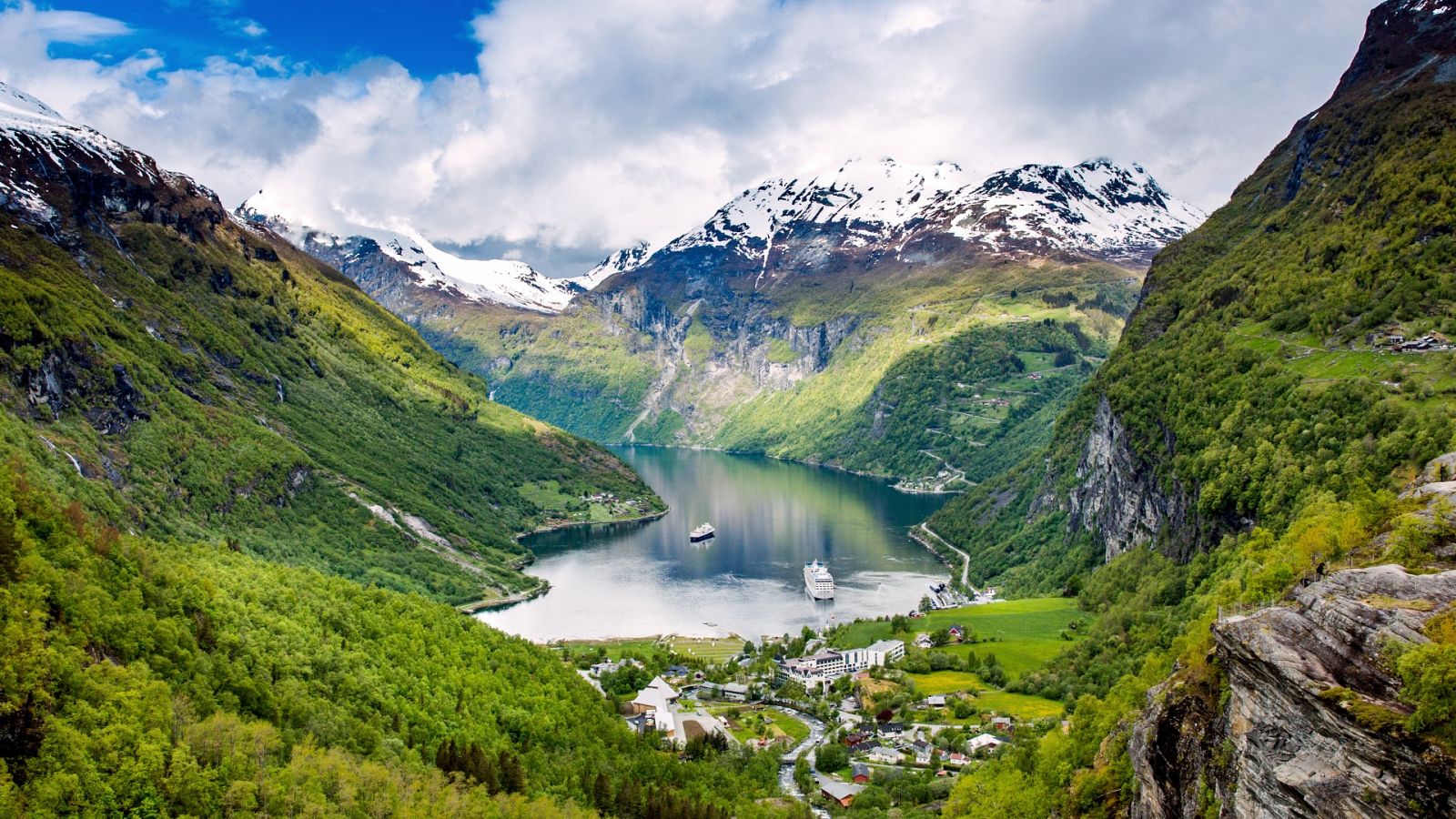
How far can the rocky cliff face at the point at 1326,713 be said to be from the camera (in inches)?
687

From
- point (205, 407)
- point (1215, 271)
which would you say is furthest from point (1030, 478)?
point (205, 407)

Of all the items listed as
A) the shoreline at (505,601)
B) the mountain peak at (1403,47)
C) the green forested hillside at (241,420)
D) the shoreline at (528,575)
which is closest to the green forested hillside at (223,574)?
the green forested hillside at (241,420)

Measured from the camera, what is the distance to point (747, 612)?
112 meters

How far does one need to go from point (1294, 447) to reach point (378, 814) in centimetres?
6181

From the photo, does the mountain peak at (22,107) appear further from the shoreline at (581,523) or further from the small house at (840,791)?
Answer: the small house at (840,791)

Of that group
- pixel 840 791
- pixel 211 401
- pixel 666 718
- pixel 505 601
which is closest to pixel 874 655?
pixel 666 718

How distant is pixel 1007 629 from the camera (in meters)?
89.6

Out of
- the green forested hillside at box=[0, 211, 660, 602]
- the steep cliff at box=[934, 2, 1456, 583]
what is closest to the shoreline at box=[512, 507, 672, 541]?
the green forested hillside at box=[0, 211, 660, 602]

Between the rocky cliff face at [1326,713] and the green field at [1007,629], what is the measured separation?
57755mm

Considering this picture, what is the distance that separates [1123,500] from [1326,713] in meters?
86.0

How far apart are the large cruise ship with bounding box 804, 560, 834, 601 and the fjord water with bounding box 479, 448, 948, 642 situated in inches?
38.9

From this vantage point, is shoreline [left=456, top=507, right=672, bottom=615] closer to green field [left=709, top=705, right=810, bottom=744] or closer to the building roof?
green field [left=709, top=705, right=810, bottom=744]

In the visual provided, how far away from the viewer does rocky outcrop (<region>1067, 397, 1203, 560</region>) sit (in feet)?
273

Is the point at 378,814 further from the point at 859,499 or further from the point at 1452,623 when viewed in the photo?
the point at 859,499
